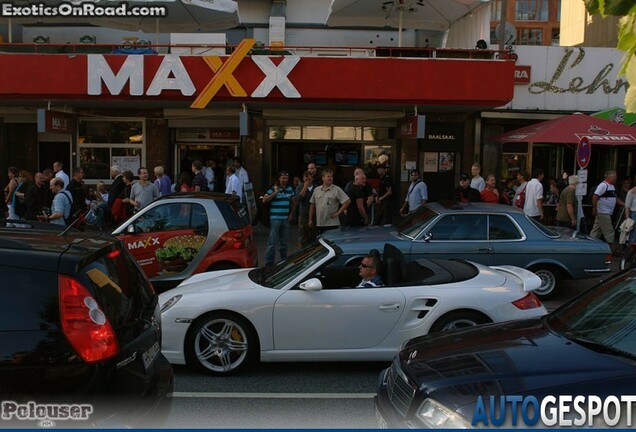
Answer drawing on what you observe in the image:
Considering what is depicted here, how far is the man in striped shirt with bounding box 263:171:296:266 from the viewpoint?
1102 centimetres

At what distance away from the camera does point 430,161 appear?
55.8 feet

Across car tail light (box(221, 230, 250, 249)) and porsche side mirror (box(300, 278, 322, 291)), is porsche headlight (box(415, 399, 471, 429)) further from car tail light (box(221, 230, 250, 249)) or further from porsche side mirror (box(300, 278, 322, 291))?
car tail light (box(221, 230, 250, 249))

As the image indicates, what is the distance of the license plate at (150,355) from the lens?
359 centimetres

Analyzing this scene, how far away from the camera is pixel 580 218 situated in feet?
38.5

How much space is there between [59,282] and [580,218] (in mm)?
10596

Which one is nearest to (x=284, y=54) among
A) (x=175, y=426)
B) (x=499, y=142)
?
(x=499, y=142)

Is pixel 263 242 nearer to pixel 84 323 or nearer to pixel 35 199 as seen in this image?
pixel 35 199

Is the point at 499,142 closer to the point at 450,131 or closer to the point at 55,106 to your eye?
the point at 450,131

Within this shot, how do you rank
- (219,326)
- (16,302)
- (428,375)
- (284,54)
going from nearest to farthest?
(16,302) < (428,375) < (219,326) < (284,54)

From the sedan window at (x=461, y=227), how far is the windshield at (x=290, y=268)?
2.65 m

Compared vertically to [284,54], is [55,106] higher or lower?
lower

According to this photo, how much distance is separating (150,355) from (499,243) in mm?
6326

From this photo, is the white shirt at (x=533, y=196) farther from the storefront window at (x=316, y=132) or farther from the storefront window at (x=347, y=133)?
the storefront window at (x=316, y=132)

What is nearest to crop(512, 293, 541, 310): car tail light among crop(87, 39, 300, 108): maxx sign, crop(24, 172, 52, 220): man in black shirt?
crop(87, 39, 300, 108): maxx sign
